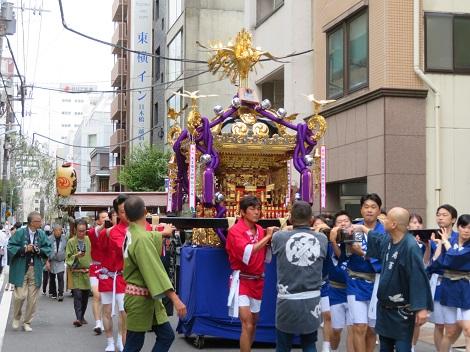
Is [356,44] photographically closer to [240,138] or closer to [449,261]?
[240,138]

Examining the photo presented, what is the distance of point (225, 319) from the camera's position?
9766 millimetres

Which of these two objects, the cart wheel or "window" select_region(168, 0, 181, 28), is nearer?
the cart wheel

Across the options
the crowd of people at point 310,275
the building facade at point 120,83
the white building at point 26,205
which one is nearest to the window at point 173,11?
the building facade at point 120,83

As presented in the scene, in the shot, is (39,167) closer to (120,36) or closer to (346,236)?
(120,36)

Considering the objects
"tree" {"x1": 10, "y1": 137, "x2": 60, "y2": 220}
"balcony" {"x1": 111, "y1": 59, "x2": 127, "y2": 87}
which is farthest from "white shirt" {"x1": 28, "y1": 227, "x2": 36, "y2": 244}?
"balcony" {"x1": 111, "y1": 59, "x2": 127, "y2": 87}

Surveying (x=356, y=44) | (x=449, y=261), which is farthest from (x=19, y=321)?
(x=356, y=44)

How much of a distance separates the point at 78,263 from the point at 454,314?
7.71m

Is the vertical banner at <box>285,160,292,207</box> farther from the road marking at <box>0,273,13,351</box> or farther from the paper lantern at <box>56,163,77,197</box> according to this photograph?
the paper lantern at <box>56,163,77,197</box>

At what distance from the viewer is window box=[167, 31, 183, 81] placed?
3641 centimetres

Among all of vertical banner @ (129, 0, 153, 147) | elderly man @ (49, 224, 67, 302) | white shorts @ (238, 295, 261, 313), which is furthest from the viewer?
vertical banner @ (129, 0, 153, 147)

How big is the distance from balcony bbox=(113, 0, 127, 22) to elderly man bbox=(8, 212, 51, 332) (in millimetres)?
44623

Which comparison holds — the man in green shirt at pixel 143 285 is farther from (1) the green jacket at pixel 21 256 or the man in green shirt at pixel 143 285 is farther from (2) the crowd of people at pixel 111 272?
(1) the green jacket at pixel 21 256

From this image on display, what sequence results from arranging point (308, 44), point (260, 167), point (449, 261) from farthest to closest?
point (308, 44) < point (260, 167) < point (449, 261)

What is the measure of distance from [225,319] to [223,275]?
2.02 feet
